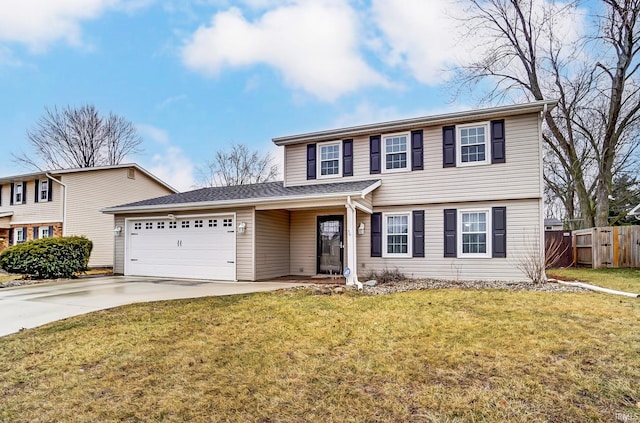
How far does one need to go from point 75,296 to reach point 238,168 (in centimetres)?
2309

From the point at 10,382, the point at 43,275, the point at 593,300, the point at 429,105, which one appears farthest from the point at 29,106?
the point at 593,300

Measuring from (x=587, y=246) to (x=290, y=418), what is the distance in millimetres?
16094

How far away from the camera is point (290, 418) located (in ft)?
10.6

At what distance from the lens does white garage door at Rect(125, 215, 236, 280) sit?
11.9 metres

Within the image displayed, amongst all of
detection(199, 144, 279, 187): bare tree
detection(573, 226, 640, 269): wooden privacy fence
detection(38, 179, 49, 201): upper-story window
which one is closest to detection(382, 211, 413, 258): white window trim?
detection(573, 226, 640, 269): wooden privacy fence

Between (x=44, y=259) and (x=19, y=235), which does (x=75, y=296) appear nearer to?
(x=44, y=259)

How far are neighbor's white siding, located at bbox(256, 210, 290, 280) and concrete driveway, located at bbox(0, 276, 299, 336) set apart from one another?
1.14 meters

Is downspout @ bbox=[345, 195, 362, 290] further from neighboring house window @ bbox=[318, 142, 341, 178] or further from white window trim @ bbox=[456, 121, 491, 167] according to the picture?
white window trim @ bbox=[456, 121, 491, 167]

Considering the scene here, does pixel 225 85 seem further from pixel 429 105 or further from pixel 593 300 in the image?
pixel 593 300

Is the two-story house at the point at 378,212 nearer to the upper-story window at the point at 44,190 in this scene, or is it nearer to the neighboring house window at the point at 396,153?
the neighboring house window at the point at 396,153

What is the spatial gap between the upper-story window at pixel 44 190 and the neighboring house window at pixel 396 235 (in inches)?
722

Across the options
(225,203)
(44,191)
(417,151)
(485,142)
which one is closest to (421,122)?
(417,151)

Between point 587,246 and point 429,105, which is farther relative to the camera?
point 429,105

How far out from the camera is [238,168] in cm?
3105
